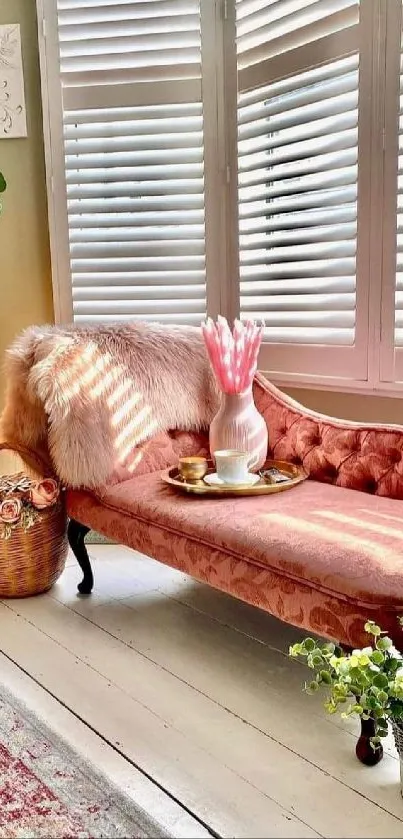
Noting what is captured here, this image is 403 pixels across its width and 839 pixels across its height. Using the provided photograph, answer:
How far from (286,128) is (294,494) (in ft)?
4.05

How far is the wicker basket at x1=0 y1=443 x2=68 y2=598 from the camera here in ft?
7.38

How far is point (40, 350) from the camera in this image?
2.23 meters

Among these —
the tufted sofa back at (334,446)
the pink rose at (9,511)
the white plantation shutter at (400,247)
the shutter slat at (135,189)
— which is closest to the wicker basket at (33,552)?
the pink rose at (9,511)

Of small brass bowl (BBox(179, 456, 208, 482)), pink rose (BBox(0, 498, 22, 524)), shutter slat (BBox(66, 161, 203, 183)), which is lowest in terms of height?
pink rose (BBox(0, 498, 22, 524))

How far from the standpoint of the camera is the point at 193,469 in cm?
200

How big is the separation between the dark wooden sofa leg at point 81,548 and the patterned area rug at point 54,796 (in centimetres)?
76

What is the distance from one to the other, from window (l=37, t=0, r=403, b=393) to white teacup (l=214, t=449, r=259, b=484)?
21.6 inches

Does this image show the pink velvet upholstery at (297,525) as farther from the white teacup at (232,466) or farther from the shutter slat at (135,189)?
the shutter slat at (135,189)

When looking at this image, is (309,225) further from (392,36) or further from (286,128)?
(392,36)

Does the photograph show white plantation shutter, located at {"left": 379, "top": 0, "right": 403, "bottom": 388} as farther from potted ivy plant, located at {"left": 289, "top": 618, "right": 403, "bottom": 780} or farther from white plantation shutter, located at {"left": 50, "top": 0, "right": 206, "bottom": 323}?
potted ivy plant, located at {"left": 289, "top": 618, "right": 403, "bottom": 780}

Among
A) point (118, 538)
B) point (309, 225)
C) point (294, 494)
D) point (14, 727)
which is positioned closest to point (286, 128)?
point (309, 225)

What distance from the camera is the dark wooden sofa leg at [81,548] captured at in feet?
7.57

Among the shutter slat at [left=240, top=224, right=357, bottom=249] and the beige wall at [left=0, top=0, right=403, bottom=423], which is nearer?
the shutter slat at [left=240, top=224, right=357, bottom=249]

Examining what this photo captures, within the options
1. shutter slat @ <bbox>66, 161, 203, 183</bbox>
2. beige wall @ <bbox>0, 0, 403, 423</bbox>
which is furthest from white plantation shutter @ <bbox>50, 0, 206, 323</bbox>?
beige wall @ <bbox>0, 0, 403, 423</bbox>
